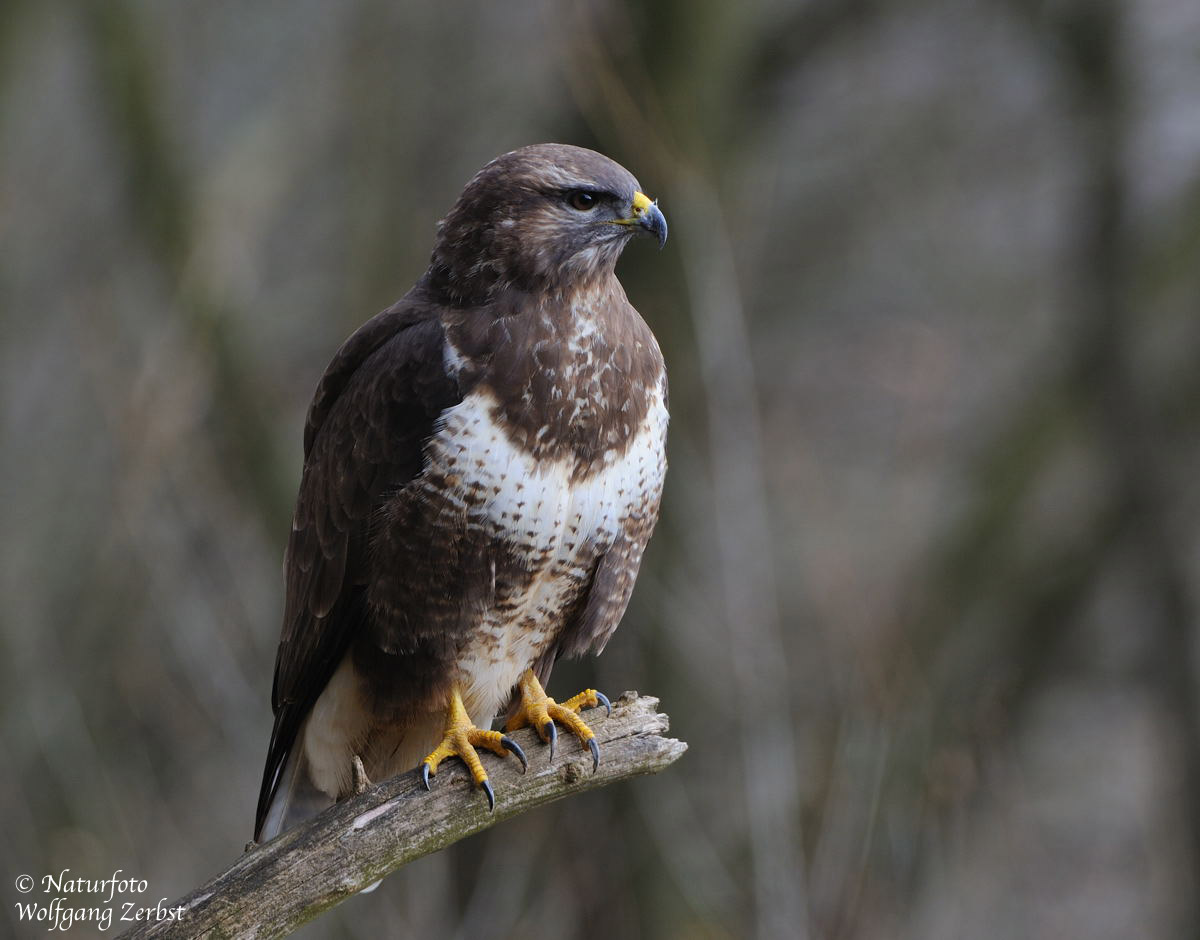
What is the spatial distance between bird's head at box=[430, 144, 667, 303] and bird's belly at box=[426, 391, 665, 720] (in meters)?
0.36

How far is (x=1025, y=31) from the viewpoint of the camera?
7.00 m

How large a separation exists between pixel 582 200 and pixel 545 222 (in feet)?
0.40

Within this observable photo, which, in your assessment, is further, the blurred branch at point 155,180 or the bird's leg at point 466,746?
the blurred branch at point 155,180

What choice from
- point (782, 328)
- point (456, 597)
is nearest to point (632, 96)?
point (782, 328)

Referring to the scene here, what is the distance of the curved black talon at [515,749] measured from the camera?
3.66 metres

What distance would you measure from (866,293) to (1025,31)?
2.11 meters

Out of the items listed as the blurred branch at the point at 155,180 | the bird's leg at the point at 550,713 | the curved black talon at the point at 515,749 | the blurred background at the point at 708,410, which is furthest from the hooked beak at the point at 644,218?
the blurred branch at the point at 155,180

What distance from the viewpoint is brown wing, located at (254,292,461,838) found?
11.6 feet

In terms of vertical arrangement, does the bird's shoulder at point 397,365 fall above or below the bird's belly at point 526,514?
above

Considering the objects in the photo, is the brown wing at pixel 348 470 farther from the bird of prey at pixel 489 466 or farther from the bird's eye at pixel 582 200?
the bird's eye at pixel 582 200

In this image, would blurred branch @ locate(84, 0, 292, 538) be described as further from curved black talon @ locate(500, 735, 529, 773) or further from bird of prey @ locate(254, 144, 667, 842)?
curved black talon @ locate(500, 735, 529, 773)

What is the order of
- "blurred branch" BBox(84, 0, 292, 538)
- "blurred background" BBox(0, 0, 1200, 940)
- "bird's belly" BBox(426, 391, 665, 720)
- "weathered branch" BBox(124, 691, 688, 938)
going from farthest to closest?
"blurred branch" BBox(84, 0, 292, 538), "blurred background" BBox(0, 0, 1200, 940), "bird's belly" BBox(426, 391, 665, 720), "weathered branch" BBox(124, 691, 688, 938)

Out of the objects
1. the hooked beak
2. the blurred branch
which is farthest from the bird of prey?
the blurred branch

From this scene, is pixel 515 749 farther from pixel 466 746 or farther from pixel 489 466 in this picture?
pixel 489 466
